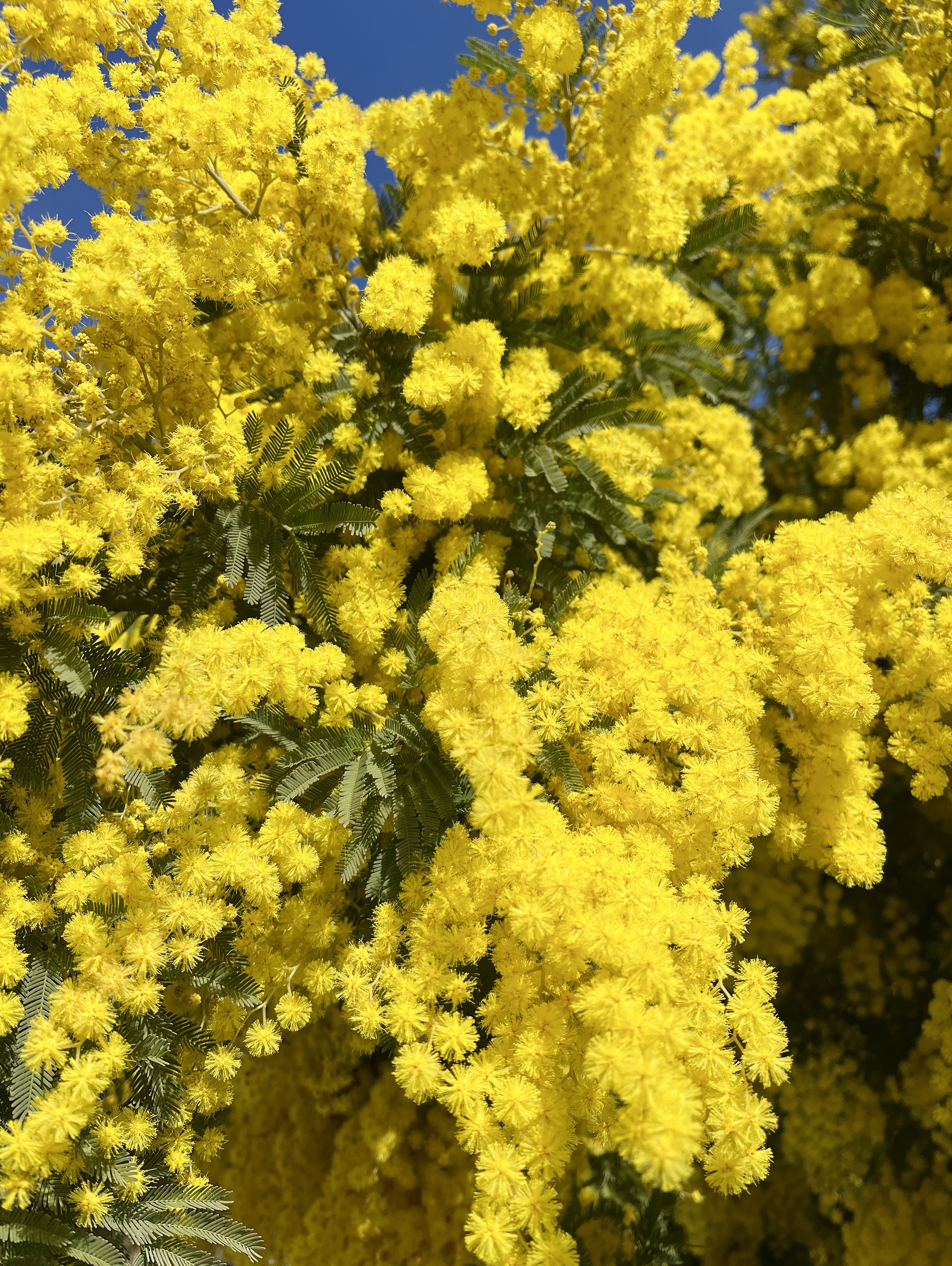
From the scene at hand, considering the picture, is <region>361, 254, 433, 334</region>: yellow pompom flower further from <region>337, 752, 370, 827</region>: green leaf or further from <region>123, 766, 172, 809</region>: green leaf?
<region>123, 766, 172, 809</region>: green leaf

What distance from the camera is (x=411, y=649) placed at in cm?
188

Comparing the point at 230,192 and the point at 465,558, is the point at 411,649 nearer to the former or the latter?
the point at 465,558

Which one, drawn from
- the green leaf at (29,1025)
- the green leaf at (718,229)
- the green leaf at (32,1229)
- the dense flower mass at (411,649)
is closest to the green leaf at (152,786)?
the dense flower mass at (411,649)

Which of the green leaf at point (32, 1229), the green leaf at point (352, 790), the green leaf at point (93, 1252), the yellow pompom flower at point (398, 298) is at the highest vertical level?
the yellow pompom flower at point (398, 298)

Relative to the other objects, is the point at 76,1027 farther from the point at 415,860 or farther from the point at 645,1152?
the point at 645,1152

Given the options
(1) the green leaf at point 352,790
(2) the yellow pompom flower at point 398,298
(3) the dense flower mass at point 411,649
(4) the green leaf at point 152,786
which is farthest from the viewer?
(2) the yellow pompom flower at point 398,298

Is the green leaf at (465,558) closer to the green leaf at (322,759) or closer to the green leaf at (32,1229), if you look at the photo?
the green leaf at (322,759)

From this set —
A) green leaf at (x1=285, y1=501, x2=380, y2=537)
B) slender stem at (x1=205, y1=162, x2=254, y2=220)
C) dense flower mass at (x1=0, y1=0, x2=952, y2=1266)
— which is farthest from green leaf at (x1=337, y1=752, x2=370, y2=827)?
slender stem at (x1=205, y1=162, x2=254, y2=220)

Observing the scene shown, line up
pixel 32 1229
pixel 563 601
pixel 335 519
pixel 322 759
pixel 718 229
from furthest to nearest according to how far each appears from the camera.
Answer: pixel 718 229 < pixel 563 601 < pixel 335 519 < pixel 322 759 < pixel 32 1229

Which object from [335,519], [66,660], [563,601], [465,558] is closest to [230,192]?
[335,519]

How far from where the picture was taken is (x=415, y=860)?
1712 millimetres

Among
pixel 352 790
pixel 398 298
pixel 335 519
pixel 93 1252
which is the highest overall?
pixel 398 298

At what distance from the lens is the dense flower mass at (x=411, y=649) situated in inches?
56.6

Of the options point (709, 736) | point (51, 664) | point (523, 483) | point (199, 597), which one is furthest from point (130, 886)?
point (523, 483)
